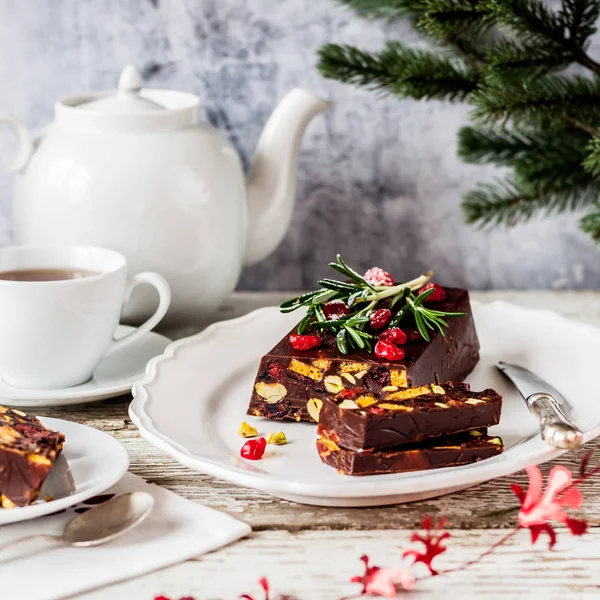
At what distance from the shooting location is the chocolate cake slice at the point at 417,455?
95cm

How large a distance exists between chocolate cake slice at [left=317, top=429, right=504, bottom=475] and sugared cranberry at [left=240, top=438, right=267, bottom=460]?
0.08 meters

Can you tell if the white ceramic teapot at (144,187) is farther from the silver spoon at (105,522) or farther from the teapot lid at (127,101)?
the silver spoon at (105,522)

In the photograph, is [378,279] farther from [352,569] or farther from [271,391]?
[352,569]

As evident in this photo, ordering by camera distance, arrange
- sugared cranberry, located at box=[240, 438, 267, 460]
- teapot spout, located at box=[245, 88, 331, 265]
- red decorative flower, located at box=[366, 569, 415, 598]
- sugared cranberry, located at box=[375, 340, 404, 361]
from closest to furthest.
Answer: red decorative flower, located at box=[366, 569, 415, 598] < sugared cranberry, located at box=[240, 438, 267, 460] < sugared cranberry, located at box=[375, 340, 404, 361] < teapot spout, located at box=[245, 88, 331, 265]

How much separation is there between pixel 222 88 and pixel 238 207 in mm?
376

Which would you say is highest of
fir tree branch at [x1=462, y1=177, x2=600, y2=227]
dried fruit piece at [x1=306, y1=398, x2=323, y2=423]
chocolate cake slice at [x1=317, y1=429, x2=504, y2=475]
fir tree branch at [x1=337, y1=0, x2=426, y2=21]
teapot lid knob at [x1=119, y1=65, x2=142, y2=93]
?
fir tree branch at [x1=337, y1=0, x2=426, y2=21]

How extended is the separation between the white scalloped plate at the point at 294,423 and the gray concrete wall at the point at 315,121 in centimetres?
36

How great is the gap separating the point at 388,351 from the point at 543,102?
0.57m

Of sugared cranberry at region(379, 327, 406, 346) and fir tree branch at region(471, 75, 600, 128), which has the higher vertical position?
fir tree branch at region(471, 75, 600, 128)

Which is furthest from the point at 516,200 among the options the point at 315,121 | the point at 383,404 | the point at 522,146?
the point at 383,404

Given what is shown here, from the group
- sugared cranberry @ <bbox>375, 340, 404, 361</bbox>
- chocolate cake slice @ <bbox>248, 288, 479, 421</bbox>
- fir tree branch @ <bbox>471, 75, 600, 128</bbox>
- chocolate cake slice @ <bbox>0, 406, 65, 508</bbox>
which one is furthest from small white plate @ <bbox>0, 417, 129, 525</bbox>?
fir tree branch @ <bbox>471, 75, 600, 128</bbox>

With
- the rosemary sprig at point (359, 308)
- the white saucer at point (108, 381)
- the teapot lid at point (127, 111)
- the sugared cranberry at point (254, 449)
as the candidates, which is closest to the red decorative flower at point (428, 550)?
the sugared cranberry at point (254, 449)

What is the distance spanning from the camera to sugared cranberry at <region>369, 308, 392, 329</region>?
1237 millimetres

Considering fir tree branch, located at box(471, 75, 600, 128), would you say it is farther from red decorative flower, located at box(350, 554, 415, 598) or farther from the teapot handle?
red decorative flower, located at box(350, 554, 415, 598)
